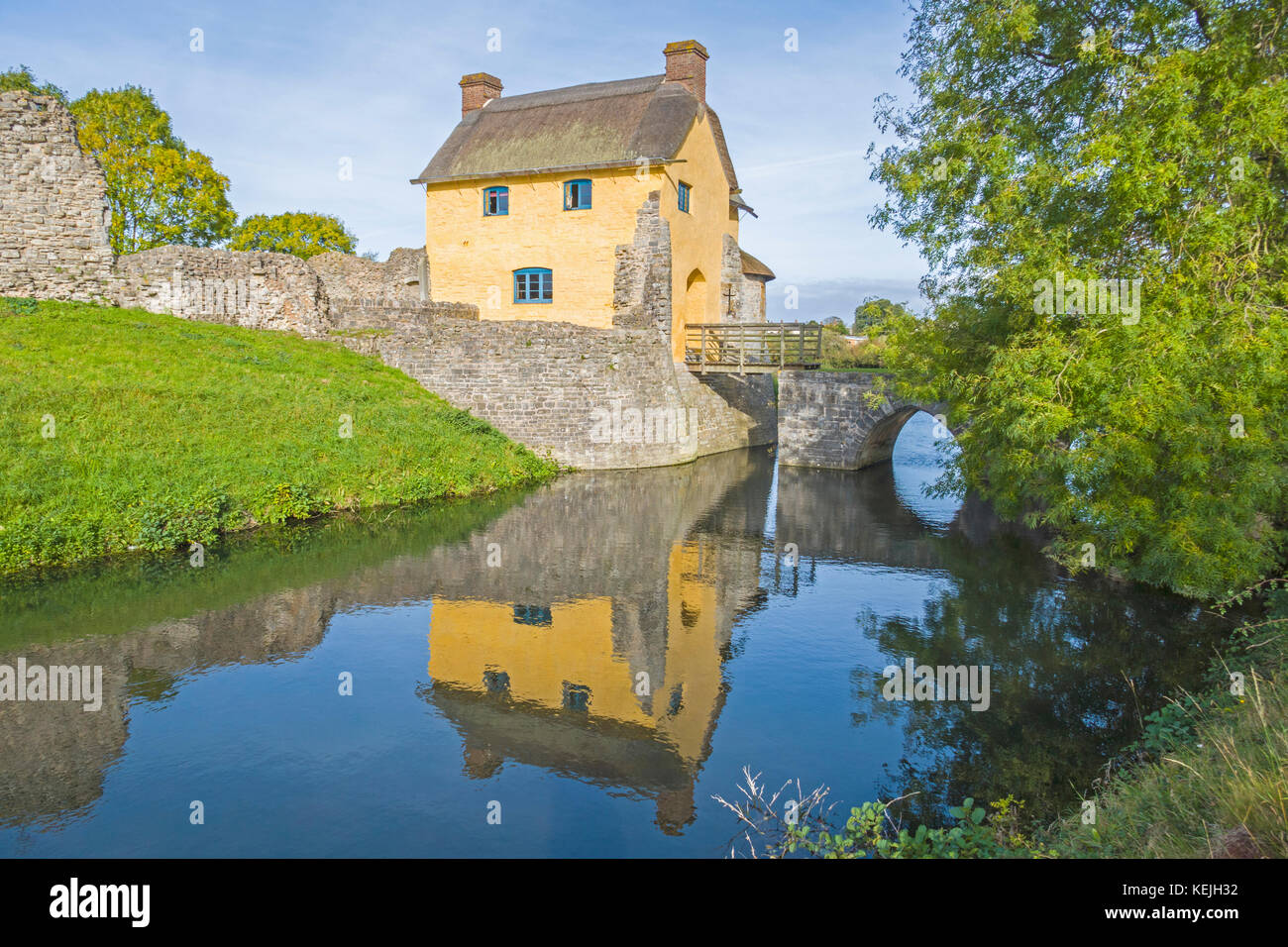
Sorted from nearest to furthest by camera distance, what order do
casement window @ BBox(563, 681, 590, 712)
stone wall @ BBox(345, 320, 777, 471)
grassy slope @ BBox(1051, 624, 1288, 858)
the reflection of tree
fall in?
1. grassy slope @ BBox(1051, 624, 1288, 858)
2. the reflection of tree
3. casement window @ BBox(563, 681, 590, 712)
4. stone wall @ BBox(345, 320, 777, 471)

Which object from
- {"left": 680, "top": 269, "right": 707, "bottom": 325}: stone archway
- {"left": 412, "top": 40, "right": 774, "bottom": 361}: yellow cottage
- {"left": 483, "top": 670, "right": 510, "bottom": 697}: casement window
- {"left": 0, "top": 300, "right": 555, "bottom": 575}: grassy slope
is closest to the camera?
{"left": 483, "top": 670, "right": 510, "bottom": 697}: casement window

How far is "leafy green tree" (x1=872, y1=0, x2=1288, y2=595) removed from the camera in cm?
964

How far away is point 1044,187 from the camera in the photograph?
11.0m

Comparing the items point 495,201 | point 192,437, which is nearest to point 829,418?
point 495,201

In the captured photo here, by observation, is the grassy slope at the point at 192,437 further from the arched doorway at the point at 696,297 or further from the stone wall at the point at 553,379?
the arched doorway at the point at 696,297

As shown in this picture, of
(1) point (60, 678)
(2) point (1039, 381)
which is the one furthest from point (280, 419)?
(2) point (1039, 381)

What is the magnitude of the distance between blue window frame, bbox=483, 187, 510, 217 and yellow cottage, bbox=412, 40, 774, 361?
4 centimetres

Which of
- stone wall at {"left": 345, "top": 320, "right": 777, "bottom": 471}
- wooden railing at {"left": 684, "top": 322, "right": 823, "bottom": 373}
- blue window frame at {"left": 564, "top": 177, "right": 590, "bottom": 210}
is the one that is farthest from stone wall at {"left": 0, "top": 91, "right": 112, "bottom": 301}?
wooden railing at {"left": 684, "top": 322, "right": 823, "bottom": 373}

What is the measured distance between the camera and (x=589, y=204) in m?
27.6

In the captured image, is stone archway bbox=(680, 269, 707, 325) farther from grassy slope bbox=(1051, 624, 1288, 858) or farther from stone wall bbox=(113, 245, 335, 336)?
grassy slope bbox=(1051, 624, 1288, 858)

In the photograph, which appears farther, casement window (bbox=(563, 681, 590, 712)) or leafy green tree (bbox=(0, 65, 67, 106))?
leafy green tree (bbox=(0, 65, 67, 106))

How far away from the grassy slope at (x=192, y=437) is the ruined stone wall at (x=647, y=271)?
6557 millimetres

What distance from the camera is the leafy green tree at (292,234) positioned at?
41.8 m

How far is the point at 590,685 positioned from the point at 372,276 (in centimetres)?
2703
